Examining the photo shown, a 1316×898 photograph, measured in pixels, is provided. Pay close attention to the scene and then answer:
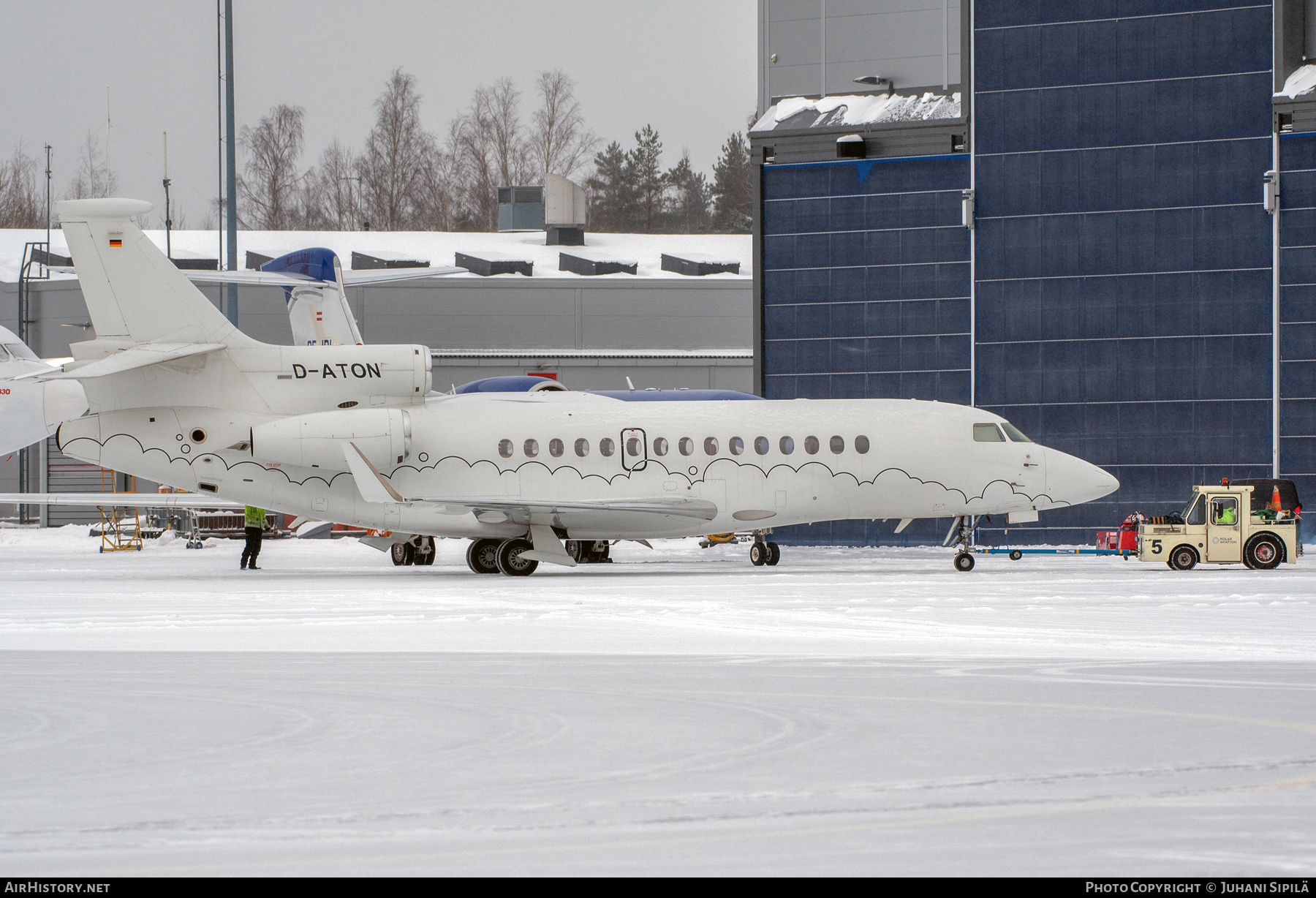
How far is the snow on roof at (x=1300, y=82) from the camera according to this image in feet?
112

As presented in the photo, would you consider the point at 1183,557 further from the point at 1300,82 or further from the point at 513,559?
the point at 1300,82

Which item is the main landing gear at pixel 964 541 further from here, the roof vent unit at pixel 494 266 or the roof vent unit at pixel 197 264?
the roof vent unit at pixel 197 264

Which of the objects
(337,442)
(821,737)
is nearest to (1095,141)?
(337,442)

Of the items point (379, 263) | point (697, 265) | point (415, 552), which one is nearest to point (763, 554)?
point (415, 552)

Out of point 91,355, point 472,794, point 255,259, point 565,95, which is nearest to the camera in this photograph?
point 472,794

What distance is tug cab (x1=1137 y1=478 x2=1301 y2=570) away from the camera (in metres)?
26.2

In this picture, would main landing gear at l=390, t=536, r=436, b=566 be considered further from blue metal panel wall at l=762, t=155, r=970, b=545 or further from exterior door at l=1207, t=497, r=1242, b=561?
exterior door at l=1207, t=497, r=1242, b=561

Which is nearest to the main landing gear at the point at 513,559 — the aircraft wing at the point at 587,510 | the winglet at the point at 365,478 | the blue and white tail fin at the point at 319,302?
the aircraft wing at the point at 587,510

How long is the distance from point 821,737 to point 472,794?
236cm

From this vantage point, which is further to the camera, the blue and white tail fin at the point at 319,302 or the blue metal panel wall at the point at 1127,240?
the blue metal panel wall at the point at 1127,240

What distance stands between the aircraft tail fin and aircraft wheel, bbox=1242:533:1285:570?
18971mm

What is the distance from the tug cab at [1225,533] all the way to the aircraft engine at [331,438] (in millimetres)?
13825

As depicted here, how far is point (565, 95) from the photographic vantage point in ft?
287

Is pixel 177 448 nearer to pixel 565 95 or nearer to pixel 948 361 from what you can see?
pixel 948 361
